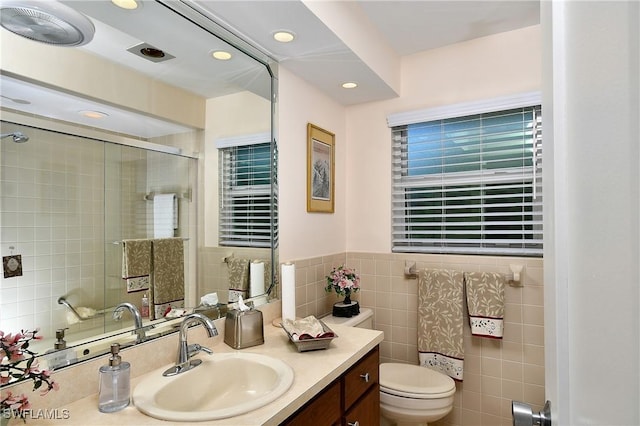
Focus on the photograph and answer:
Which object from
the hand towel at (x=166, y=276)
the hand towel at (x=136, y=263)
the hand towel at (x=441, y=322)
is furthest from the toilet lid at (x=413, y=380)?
the hand towel at (x=136, y=263)

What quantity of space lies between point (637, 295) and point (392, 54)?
250 centimetres

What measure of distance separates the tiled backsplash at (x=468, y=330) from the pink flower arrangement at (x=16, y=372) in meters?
1.36

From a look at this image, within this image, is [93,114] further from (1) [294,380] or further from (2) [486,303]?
(2) [486,303]

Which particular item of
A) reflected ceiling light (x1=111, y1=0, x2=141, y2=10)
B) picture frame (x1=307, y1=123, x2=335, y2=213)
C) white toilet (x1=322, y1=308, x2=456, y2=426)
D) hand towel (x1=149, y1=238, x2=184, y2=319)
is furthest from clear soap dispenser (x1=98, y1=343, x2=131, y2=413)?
picture frame (x1=307, y1=123, x2=335, y2=213)

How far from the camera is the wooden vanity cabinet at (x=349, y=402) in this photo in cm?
126

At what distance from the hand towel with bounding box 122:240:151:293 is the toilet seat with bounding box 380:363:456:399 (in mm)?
1365

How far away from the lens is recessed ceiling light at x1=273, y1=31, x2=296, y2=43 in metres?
1.74

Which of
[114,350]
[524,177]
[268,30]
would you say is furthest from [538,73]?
[114,350]

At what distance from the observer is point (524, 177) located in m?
2.27

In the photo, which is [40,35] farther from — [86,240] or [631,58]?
[631,58]

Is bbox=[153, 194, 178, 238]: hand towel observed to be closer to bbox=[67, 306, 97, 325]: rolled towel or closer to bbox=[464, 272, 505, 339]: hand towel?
bbox=[67, 306, 97, 325]: rolled towel

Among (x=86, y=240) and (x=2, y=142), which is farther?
(x=86, y=240)

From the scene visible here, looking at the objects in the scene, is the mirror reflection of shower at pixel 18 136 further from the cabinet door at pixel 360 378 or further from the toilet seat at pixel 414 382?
the toilet seat at pixel 414 382

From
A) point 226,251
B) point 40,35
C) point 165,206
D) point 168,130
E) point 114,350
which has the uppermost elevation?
point 40,35
